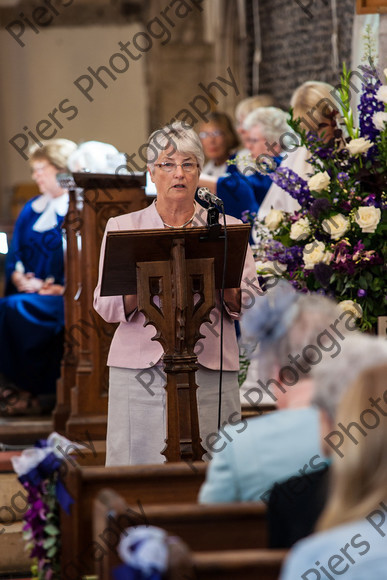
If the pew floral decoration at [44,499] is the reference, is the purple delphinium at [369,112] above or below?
above

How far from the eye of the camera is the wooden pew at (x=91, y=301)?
5.47 m

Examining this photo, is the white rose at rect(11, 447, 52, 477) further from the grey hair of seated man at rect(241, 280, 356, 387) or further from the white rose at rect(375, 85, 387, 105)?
the white rose at rect(375, 85, 387, 105)

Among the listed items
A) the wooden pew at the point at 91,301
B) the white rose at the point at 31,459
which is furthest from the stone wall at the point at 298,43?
the white rose at the point at 31,459

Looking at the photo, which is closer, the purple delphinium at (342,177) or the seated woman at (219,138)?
the purple delphinium at (342,177)

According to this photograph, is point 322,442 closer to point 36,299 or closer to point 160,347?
point 160,347

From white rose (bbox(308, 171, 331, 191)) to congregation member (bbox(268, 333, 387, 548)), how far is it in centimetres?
217

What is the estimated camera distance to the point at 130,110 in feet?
42.3

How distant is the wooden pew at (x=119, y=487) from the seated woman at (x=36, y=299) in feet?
13.0

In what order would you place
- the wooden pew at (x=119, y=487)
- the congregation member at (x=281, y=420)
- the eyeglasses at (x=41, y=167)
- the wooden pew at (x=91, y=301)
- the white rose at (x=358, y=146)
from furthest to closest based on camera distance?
the eyeglasses at (x=41, y=167) → the wooden pew at (x=91, y=301) → the white rose at (x=358, y=146) → the wooden pew at (x=119, y=487) → the congregation member at (x=281, y=420)

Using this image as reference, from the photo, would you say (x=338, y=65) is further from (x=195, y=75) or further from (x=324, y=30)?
(x=195, y=75)

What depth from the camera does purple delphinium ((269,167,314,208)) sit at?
439cm

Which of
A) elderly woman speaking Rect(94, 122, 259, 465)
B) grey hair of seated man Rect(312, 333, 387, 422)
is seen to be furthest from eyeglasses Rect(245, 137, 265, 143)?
grey hair of seated man Rect(312, 333, 387, 422)

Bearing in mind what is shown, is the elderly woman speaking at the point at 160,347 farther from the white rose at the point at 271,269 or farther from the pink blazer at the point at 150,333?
the white rose at the point at 271,269

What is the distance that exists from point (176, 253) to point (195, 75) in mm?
9081
